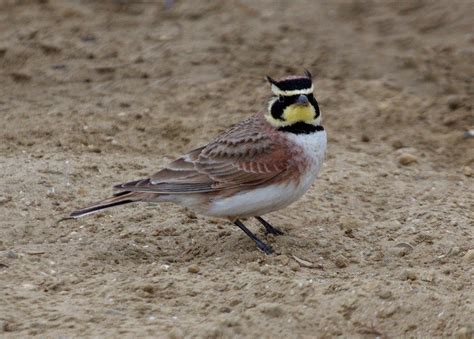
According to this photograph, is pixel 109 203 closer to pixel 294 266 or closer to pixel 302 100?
pixel 294 266

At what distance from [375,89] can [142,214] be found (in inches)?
153

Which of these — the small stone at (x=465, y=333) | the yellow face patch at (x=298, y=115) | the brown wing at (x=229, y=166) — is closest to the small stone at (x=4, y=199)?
the brown wing at (x=229, y=166)

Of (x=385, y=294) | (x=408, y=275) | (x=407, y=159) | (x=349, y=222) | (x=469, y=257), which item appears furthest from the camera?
(x=407, y=159)

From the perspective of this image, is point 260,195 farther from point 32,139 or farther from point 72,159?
point 32,139

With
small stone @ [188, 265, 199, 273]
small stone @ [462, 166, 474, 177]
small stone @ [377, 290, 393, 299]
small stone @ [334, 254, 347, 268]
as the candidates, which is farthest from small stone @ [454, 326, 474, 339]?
small stone @ [462, 166, 474, 177]

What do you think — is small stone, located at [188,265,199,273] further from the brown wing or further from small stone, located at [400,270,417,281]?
small stone, located at [400,270,417,281]

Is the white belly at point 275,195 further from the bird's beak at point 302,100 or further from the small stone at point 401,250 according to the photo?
the small stone at point 401,250

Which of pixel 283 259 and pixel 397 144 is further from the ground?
pixel 283 259

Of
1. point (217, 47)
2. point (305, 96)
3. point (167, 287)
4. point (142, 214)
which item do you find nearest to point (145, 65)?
point (217, 47)

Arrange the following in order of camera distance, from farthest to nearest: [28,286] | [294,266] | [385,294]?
[294,266] < [28,286] < [385,294]

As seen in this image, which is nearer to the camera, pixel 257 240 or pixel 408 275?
pixel 408 275

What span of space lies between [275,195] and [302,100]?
710 millimetres

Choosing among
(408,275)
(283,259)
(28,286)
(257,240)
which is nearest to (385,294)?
(408,275)

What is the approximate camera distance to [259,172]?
760 centimetres
